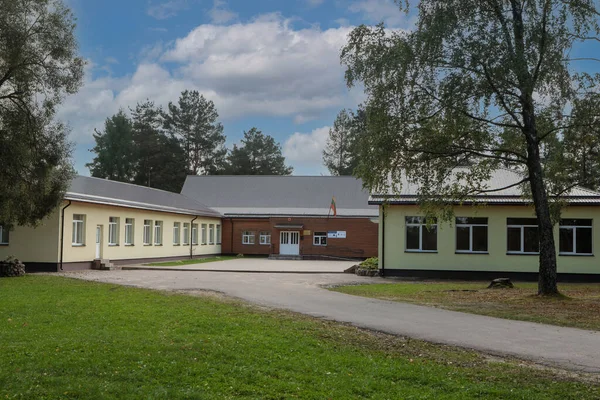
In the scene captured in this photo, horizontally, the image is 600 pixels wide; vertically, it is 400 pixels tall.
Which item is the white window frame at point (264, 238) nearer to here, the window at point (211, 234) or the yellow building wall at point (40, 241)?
the window at point (211, 234)

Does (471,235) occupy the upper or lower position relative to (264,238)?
upper

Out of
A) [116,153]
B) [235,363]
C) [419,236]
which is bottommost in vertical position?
[235,363]

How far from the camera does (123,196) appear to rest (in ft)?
107

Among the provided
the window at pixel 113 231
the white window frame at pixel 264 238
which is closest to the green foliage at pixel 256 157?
the white window frame at pixel 264 238

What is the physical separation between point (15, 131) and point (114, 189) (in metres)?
13.5

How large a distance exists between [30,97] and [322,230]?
27.1 metres

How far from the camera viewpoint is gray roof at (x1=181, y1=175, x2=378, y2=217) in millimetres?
46344

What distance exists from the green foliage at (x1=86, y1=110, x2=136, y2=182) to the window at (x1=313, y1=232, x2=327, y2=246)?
110 ft

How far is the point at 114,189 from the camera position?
110ft

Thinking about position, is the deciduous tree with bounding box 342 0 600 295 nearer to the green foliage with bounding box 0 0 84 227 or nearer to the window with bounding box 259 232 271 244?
the green foliage with bounding box 0 0 84 227

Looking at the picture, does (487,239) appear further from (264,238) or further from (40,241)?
(264,238)

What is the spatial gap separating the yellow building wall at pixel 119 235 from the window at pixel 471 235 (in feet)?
55.8

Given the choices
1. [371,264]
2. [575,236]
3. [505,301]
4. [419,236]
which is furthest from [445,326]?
[575,236]

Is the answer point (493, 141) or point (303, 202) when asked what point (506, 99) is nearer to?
point (493, 141)
